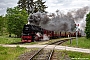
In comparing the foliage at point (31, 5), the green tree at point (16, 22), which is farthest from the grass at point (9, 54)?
the foliage at point (31, 5)

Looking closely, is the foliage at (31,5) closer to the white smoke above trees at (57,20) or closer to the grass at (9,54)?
the white smoke above trees at (57,20)

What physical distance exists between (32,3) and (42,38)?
47.1 metres

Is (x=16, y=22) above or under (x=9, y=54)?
above

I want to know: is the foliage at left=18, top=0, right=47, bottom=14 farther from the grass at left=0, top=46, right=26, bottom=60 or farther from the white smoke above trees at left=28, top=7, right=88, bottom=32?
the grass at left=0, top=46, right=26, bottom=60

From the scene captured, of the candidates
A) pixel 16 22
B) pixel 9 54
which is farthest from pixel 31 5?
pixel 9 54

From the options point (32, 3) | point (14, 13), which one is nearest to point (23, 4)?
point (32, 3)

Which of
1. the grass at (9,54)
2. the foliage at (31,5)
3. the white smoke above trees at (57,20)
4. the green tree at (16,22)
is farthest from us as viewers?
the foliage at (31,5)

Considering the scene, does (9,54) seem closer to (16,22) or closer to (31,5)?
(16,22)

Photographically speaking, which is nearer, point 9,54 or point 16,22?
point 9,54

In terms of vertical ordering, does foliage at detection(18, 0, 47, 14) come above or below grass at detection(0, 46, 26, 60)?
above

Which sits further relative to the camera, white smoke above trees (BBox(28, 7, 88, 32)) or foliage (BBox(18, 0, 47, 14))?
foliage (BBox(18, 0, 47, 14))

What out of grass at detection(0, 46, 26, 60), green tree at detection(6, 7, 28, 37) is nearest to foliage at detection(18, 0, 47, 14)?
green tree at detection(6, 7, 28, 37)

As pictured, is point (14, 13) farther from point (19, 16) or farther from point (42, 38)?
point (42, 38)

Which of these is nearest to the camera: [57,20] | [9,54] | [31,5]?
[9,54]
